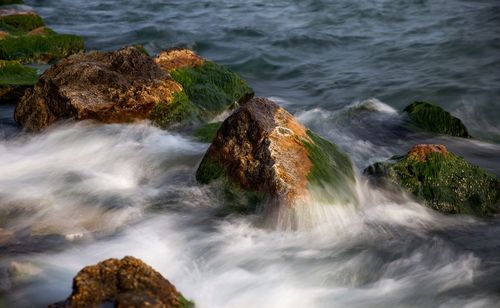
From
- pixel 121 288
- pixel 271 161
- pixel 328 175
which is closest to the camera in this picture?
pixel 121 288

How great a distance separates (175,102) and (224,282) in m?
3.24

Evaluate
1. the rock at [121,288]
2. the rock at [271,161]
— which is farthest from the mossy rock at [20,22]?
the rock at [121,288]

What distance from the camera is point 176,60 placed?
28.0 feet

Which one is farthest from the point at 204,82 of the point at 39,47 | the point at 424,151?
the point at 39,47

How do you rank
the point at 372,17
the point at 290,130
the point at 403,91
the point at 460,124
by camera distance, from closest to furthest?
the point at 290,130 → the point at 460,124 → the point at 403,91 → the point at 372,17

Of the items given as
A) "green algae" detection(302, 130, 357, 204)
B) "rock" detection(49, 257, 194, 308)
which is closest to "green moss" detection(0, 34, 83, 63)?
"green algae" detection(302, 130, 357, 204)

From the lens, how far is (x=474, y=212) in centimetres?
575

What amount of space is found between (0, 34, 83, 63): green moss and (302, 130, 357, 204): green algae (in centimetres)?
653

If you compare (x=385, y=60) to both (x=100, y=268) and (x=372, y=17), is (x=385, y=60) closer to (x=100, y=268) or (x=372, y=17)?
(x=372, y=17)

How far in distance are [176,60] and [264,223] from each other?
4.00 meters

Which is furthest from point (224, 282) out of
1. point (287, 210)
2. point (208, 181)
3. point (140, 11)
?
point (140, 11)

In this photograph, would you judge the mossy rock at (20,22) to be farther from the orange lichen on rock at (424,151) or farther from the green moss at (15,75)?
the orange lichen on rock at (424,151)

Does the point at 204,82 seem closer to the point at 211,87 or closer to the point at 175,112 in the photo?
the point at 211,87

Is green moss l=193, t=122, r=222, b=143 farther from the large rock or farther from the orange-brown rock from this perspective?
the orange-brown rock
